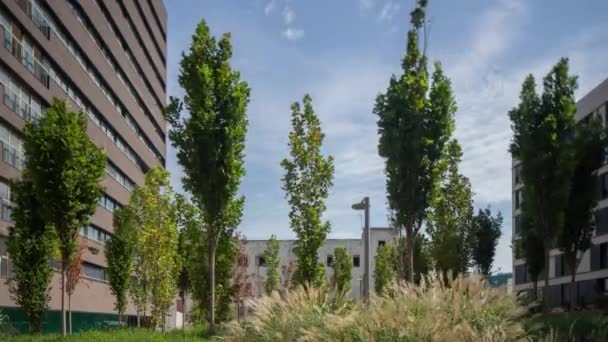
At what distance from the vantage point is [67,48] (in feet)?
135

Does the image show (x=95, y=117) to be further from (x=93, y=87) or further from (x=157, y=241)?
(x=157, y=241)

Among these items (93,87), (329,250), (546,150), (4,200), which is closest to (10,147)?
Result: (4,200)

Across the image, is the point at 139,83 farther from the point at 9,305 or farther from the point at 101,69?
the point at 9,305

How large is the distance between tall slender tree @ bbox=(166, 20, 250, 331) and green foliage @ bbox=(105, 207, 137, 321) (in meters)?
13.6

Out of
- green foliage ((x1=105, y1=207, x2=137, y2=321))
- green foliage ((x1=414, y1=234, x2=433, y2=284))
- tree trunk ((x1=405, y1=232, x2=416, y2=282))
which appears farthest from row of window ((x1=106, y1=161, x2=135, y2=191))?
tree trunk ((x1=405, y1=232, x2=416, y2=282))

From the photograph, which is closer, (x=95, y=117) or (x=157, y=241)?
(x=157, y=241)

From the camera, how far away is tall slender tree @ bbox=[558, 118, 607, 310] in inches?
1161

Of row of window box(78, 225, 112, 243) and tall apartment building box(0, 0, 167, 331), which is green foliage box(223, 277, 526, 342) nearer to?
tall apartment building box(0, 0, 167, 331)

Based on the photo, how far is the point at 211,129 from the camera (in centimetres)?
1822

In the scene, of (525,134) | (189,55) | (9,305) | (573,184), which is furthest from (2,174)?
(573,184)

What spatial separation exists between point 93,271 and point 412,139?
31.3 metres

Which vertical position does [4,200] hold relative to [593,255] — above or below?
above

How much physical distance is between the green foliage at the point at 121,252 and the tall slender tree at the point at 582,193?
1913 centimetres

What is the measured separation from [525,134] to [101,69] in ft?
102
